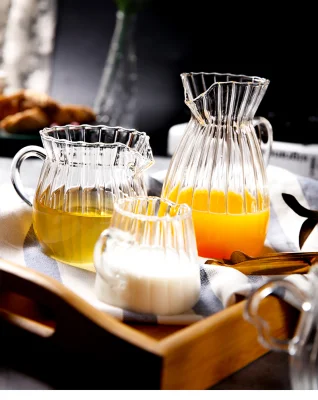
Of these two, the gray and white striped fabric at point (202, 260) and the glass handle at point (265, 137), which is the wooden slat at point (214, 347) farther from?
the glass handle at point (265, 137)

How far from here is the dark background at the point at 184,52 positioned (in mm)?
1434

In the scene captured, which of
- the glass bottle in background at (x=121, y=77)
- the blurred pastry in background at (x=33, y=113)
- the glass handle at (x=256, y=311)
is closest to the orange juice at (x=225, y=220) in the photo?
the glass handle at (x=256, y=311)

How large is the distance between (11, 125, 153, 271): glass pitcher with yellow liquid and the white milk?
0.30ft

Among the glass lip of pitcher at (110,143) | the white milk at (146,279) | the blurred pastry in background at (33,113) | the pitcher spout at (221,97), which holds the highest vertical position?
the pitcher spout at (221,97)

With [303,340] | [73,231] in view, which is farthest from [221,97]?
[303,340]

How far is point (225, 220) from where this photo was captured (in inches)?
24.2

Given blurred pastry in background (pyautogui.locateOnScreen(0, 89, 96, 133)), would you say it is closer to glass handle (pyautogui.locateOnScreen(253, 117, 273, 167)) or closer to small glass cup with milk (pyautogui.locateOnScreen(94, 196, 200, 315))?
glass handle (pyautogui.locateOnScreen(253, 117, 273, 167))

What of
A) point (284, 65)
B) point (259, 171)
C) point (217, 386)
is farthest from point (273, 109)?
point (217, 386)

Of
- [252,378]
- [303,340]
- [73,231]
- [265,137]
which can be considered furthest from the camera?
[265,137]

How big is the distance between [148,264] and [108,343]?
0.28 feet

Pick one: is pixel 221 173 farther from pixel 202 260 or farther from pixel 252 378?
pixel 252 378

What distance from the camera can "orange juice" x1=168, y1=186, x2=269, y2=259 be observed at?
617 millimetres

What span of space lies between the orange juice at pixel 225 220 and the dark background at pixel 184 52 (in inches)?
27.2

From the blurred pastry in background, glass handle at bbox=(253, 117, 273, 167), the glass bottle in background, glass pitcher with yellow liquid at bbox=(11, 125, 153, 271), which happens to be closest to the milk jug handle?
glass pitcher with yellow liquid at bbox=(11, 125, 153, 271)
